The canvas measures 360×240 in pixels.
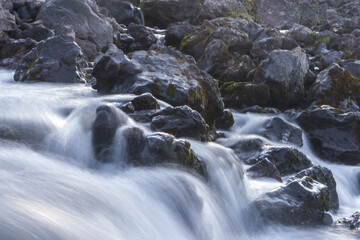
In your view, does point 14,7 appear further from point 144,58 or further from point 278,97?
point 278,97

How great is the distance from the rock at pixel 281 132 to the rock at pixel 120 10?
13.0 m

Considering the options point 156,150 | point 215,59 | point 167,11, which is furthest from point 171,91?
point 167,11

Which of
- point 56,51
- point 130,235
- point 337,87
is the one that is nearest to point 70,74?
point 56,51

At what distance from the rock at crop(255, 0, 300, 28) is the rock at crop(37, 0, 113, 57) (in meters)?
16.9

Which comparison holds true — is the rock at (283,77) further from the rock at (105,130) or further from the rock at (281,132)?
the rock at (105,130)

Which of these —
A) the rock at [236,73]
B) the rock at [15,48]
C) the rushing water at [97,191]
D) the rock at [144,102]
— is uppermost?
the rock at [144,102]

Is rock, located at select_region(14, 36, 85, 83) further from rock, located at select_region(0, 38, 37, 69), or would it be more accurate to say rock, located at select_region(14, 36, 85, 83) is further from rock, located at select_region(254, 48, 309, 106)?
rock, located at select_region(254, 48, 309, 106)

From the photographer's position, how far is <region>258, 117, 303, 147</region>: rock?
30.6ft

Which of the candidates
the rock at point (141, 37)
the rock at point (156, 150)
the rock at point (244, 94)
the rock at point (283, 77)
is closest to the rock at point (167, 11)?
the rock at point (141, 37)

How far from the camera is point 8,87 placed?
874 centimetres

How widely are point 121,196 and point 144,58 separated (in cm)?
479

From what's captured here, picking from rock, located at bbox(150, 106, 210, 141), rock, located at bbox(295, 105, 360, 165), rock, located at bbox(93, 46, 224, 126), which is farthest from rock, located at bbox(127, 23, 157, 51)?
rock, located at bbox(150, 106, 210, 141)

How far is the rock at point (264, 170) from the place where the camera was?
6.79m

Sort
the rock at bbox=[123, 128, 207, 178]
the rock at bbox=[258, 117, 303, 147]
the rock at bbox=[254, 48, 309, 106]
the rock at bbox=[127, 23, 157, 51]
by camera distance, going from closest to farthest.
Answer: the rock at bbox=[123, 128, 207, 178] < the rock at bbox=[258, 117, 303, 147] < the rock at bbox=[254, 48, 309, 106] < the rock at bbox=[127, 23, 157, 51]
